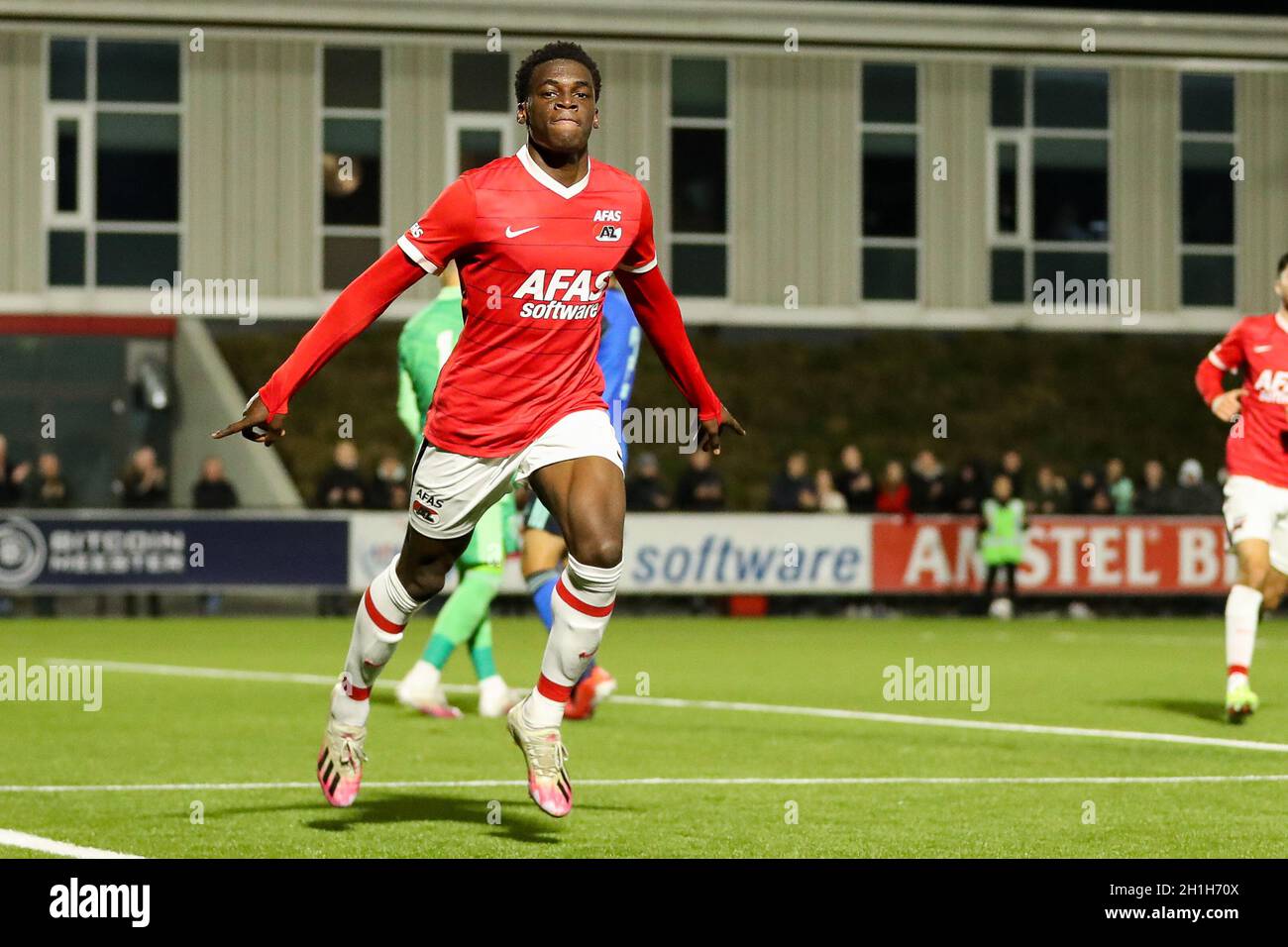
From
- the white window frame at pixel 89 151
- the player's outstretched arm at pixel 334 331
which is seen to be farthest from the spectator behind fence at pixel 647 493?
the player's outstretched arm at pixel 334 331

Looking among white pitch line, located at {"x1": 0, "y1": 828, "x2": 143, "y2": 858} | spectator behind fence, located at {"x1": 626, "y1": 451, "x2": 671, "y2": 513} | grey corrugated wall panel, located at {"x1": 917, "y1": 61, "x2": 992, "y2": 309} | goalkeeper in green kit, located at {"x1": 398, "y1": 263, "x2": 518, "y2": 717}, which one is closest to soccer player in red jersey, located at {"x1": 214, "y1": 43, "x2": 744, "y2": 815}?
white pitch line, located at {"x1": 0, "y1": 828, "x2": 143, "y2": 858}

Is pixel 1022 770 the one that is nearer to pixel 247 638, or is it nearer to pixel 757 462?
pixel 247 638

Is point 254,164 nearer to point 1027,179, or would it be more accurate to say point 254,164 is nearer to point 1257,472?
point 1027,179

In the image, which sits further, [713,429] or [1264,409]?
[1264,409]

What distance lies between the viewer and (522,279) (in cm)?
642

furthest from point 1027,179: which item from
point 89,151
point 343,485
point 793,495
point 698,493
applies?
point 343,485

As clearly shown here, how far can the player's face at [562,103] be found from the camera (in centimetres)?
630

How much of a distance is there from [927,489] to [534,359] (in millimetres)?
18437

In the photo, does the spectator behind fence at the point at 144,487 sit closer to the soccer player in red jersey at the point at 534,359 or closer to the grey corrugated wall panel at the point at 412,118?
the grey corrugated wall panel at the point at 412,118

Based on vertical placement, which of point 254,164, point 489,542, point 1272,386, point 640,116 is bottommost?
point 489,542

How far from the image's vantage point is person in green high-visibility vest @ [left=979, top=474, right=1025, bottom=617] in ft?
79.0

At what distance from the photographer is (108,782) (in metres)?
8.06
